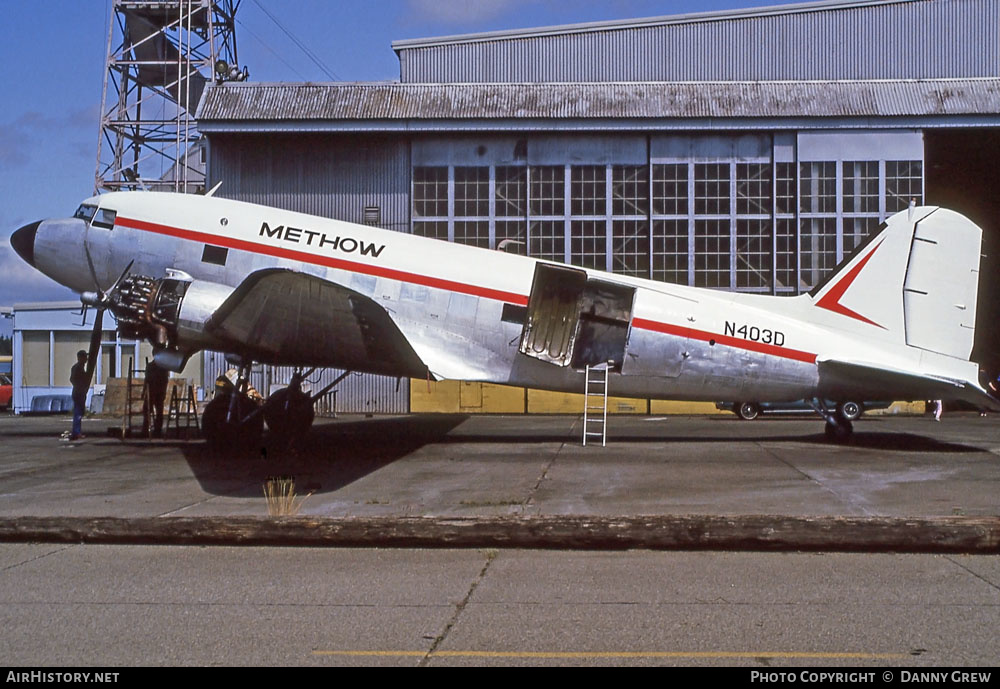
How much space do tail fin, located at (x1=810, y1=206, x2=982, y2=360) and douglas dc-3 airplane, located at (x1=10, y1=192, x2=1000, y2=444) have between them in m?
0.02

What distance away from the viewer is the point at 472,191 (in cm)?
3016

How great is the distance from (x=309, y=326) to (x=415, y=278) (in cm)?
240

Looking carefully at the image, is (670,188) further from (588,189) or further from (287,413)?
(287,413)

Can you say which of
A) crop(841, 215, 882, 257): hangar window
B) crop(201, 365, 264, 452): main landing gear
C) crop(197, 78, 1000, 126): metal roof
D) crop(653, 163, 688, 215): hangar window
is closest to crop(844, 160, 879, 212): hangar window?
crop(841, 215, 882, 257): hangar window

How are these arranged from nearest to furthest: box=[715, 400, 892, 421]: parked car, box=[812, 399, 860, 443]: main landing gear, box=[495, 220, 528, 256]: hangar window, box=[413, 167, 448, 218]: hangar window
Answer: box=[812, 399, 860, 443]: main landing gear < box=[715, 400, 892, 421]: parked car < box=[495, 220, 528, 256]: hangar window < box=[413, 167, 448, 218]: hangar window

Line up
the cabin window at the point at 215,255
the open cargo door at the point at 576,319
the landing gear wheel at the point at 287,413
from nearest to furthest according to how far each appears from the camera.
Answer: the cabin window at the point at 215,255 → the open cargo door at the point at 576,319 → the landing gear wheel at the point at 287,413

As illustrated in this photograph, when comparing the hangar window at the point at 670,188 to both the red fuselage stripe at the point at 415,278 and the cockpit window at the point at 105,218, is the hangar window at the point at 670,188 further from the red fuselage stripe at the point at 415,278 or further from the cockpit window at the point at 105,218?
the cockpit window at the point at 105,218

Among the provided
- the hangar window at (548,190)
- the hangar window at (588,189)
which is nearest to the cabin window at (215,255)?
the hangar window at (548,190)

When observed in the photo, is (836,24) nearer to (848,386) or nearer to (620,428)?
(620,428)

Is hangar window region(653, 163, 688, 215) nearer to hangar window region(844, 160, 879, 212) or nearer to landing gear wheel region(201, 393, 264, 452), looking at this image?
hangar window region(844, 160, 879, 212)

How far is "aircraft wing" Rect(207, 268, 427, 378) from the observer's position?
1260 cm

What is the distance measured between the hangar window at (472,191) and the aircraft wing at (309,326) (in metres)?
14.8

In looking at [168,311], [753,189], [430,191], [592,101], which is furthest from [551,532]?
[592,101]

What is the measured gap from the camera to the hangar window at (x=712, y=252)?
97.8 ft
